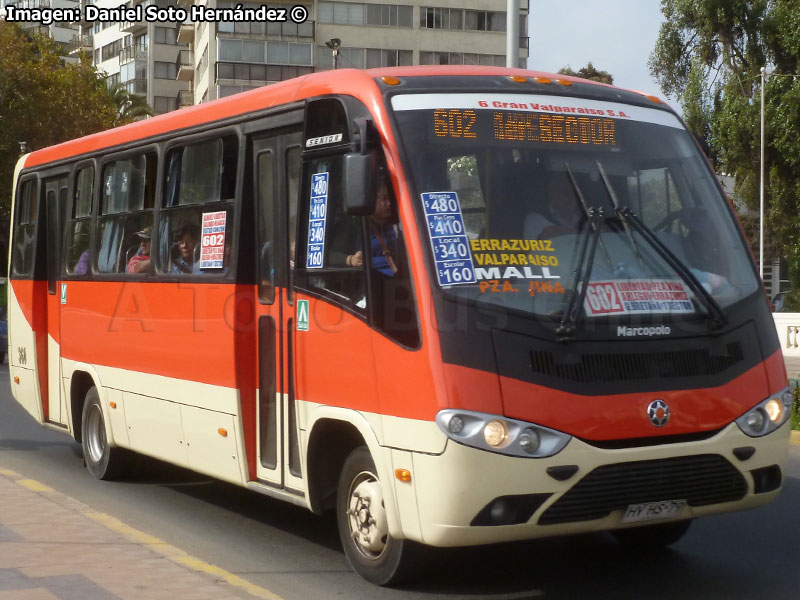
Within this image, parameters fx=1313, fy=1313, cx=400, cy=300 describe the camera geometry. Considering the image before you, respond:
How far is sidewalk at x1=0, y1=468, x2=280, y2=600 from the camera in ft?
21.1

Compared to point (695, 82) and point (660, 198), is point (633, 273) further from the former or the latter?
point (695, 82)

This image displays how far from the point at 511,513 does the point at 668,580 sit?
4.87ft

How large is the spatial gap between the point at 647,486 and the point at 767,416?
0.85 metres

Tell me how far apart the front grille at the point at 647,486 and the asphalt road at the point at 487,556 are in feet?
2.10

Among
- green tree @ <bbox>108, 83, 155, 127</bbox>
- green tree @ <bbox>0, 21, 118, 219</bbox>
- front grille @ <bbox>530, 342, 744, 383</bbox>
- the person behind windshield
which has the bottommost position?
front grille @ <bbox>530, 342, 744, 383</bbox>

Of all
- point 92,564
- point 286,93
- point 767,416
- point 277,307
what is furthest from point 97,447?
point 767,416

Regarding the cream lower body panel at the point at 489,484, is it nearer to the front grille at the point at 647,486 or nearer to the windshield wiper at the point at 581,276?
the front grille at the point at 647,486

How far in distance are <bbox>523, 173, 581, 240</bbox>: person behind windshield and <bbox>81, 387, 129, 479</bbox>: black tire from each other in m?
5.48

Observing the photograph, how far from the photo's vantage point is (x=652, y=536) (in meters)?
8.02

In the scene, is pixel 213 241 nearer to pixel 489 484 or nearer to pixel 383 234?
pixel 383 234

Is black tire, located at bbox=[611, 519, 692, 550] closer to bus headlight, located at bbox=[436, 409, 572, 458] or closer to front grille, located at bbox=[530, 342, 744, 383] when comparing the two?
front grille, located at bbox=[530, 342, 744, 383]

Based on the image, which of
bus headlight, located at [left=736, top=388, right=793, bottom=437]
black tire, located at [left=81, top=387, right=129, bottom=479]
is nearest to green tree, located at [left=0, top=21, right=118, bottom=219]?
black tire, located at [left=81, top=387, right=129, bottom=479]

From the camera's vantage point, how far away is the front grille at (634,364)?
6.40 meters

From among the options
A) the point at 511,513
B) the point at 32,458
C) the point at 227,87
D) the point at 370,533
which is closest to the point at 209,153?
the point at 370,533
